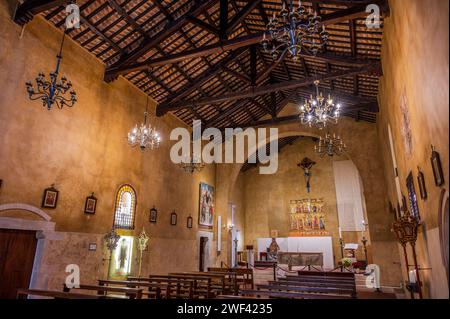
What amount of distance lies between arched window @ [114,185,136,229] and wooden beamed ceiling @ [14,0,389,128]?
354cm

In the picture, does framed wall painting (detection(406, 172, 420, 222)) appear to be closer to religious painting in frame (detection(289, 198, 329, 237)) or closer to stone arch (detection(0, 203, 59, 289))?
stone arch (detection(0, 203, 59, 289))

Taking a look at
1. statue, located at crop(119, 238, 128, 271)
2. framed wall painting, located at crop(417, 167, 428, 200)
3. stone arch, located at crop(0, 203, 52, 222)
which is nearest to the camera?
framed wall painting, located at crop(417, 167, 428, 200)

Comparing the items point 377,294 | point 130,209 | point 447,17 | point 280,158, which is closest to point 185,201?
point 130,209

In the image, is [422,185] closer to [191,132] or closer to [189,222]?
[189,222]

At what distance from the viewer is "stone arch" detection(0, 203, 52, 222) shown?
620cm

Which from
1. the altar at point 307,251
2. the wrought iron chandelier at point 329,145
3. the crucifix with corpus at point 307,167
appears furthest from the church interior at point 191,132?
the crucifix with corpus at point 307,167

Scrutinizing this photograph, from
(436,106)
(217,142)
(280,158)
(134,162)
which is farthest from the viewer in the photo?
(280,158)

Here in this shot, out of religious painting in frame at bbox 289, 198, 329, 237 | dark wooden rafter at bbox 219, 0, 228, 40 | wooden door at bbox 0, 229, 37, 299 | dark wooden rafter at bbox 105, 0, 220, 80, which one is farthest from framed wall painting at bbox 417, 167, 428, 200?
religious painting in frame at bbox 289, 198, 329, 237

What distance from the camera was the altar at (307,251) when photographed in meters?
16.4

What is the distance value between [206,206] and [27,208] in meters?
8.68

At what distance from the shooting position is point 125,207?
9.50m
